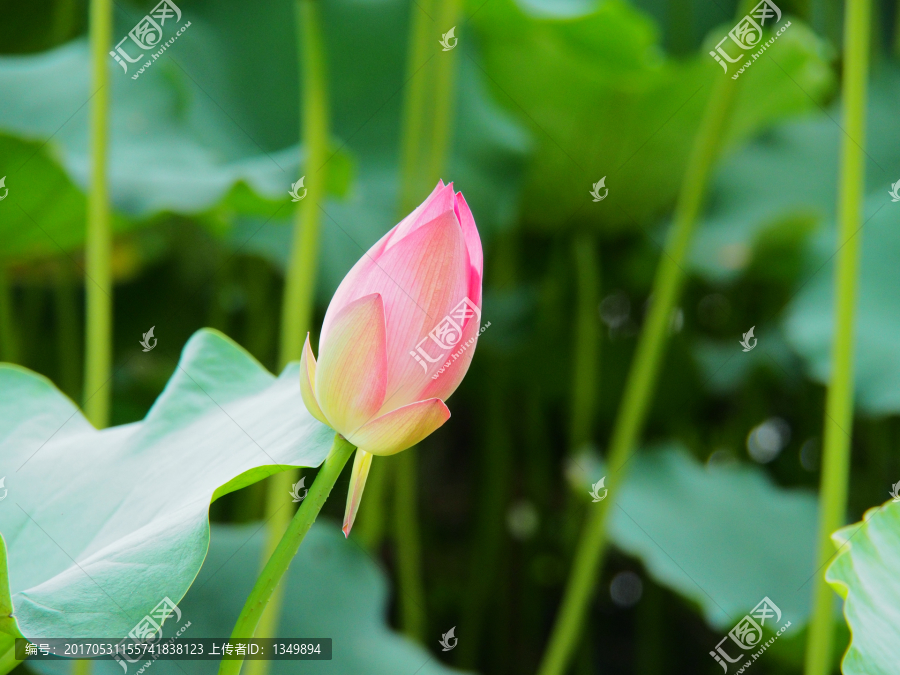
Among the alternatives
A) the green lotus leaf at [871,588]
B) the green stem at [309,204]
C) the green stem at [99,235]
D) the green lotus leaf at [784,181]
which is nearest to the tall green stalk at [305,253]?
the green stem at [309,204]

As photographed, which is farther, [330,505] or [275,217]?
[330,505]

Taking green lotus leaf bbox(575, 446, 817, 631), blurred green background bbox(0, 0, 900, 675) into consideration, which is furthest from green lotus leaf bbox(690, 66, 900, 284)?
green lotus leaf bbox(575, 446, 817, 631)

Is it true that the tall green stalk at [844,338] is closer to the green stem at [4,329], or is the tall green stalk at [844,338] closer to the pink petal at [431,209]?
the pink petal at [431,209]

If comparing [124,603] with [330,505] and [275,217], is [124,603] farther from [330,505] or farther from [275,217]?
[330,505]

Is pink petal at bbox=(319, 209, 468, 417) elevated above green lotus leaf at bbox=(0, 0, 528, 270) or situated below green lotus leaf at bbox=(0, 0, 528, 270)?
below

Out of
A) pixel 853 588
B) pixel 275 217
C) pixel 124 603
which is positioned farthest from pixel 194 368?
pixel 275 217

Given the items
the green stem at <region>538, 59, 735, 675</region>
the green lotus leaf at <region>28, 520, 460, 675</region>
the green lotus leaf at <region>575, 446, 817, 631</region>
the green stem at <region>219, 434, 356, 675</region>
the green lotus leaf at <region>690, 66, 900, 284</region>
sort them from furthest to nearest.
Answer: the green lotus leaf at <region>690, 66, 900, 284</region> < the green lotus leaf at <region>575, 446, 817, 631</region> < the green stem at <region>538, 59, 735, 675</region> < the green lotus leaf at <region>28, 520, 460, 675</region> < the green stem at <region>219, 434, 356, 675</region>

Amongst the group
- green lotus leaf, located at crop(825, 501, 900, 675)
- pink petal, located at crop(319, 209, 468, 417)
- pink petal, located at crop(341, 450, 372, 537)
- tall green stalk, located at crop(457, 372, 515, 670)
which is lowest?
tall green stalk, located at crop(457, 372, 515, 670)

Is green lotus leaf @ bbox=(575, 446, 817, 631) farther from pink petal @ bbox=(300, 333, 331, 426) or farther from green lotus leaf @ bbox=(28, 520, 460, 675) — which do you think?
pink petal @ bbox=(300, 333, 331, 426)
